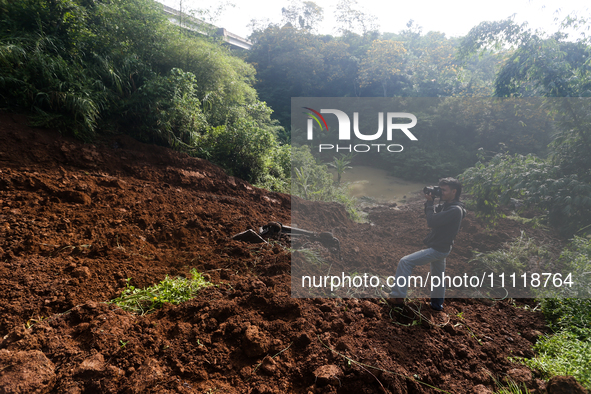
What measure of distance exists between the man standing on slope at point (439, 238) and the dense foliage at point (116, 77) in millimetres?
4037

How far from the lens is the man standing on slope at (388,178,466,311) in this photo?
7.80 feet

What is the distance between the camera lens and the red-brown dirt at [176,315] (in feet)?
5.17

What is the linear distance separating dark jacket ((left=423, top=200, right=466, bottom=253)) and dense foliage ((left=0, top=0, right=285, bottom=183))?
4.07m

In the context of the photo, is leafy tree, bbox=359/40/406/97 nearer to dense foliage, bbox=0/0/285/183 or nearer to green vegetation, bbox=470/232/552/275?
dense foliage, bbox=0/0/285/183

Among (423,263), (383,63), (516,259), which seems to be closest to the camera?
(423,263)

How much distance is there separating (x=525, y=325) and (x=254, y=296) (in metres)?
2.45

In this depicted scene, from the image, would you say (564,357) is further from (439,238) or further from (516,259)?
(516,259)

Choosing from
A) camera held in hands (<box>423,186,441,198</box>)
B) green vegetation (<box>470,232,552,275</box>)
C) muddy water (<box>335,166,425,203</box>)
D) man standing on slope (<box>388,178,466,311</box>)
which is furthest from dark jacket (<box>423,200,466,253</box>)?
muddy water (<box>335,166,425,203</box>)

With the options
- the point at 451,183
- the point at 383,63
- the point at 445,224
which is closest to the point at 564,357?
the point at 445,224

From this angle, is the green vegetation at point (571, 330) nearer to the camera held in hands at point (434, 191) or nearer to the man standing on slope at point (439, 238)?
the man standing on slope at point (439, 238)

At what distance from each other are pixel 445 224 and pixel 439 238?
13cm

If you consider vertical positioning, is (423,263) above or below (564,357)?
above


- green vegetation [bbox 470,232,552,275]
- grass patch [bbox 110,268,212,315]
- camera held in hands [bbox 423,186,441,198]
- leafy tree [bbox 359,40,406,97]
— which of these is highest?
leafy tree [bbox 359,40,406,97]

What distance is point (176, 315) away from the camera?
200cm
